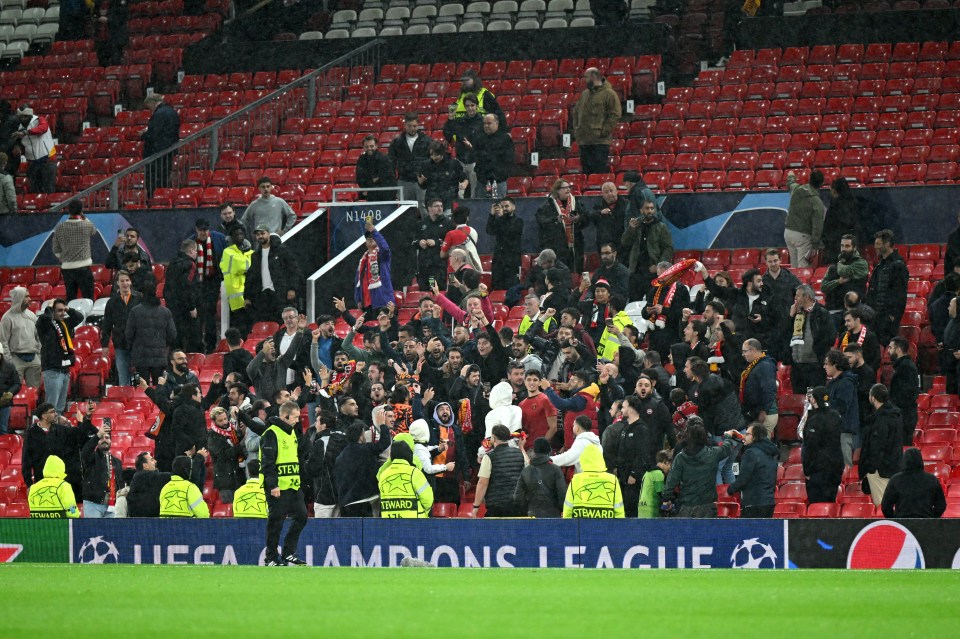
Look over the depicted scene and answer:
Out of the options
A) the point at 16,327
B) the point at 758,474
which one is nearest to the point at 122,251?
the point at 16,327

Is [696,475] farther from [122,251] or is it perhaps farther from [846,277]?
[122,251]

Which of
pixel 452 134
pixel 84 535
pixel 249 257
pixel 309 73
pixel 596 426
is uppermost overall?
pixel 309 73

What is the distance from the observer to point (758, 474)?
15.0 m

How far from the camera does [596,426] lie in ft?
54.9

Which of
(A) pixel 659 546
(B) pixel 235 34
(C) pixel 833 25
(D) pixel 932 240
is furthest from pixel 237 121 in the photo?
(A) pixel 659 546

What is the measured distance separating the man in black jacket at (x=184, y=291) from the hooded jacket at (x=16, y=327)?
6.11ft

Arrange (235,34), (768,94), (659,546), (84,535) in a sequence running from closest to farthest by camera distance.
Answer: (659,546), (84,535), (768,94), (235,34)

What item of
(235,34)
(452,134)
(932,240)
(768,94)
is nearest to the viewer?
(932,240)

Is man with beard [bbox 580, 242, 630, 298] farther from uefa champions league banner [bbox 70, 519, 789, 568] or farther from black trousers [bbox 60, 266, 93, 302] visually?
black trousers [bbox 60, 266, 93, 302]

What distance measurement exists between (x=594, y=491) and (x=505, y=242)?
19.5 feet

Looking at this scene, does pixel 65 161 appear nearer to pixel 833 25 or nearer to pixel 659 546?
pixel 833 25

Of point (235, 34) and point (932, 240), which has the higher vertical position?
point (235, 34)

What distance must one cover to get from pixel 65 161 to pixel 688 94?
10874mm

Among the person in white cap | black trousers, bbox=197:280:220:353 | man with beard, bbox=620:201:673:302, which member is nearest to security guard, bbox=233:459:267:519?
black trousers, bbox=197:280:220:353
